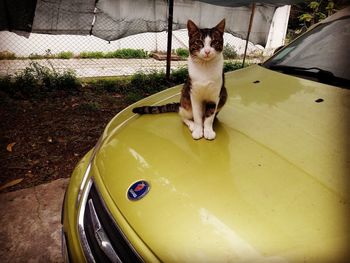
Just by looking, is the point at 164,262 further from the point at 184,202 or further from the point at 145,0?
the point at 145,0

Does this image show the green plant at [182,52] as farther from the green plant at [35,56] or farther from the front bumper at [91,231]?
the front bumper at [91,231]

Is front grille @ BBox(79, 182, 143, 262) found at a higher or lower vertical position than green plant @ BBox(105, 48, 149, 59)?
higher

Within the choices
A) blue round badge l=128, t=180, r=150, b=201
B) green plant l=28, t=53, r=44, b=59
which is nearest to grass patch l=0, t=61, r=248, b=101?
green plant l=28, t=53, r=44, b=59

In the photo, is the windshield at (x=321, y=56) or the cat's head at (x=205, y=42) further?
the windshield at (x=321, y=56)

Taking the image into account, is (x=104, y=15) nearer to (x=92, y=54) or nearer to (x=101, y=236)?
(x=92, y=54)

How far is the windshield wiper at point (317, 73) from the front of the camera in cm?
187

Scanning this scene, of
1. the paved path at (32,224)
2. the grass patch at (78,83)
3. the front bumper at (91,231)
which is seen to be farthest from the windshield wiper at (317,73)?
the grass patch at (78,83)

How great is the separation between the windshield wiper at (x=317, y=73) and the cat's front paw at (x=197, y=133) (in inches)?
38.2

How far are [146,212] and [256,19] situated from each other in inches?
348

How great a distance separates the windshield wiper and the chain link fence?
4662 mm

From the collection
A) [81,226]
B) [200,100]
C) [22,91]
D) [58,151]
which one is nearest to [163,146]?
[200,100]

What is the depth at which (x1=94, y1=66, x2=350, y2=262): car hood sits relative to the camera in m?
1.00

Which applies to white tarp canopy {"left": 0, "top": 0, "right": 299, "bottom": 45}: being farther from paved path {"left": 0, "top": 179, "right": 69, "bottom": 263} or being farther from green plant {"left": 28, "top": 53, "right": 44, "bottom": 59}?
paved path {"left": 0, "top": 179, "right": 69, "bottom": 263}

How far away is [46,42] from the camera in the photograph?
A: 24.4ft
